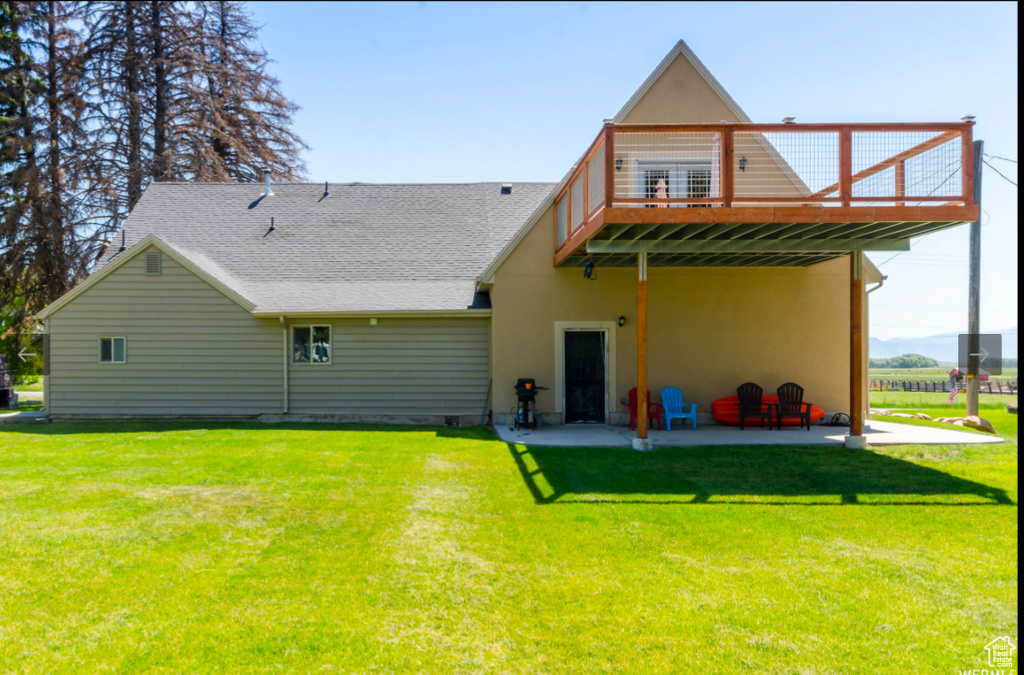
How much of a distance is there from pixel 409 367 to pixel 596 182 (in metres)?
5.64

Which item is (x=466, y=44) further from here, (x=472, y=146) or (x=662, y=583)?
(x=472, y=146)

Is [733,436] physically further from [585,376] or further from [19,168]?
[19,168]

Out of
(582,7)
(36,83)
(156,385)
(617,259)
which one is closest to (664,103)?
(617,259)

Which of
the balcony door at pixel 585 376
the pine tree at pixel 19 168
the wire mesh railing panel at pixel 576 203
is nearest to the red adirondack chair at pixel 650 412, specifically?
the balcony door at pixel 585 376

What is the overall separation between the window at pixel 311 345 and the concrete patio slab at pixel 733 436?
13.7 ft

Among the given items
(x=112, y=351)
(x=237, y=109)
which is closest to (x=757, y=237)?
(x=112, y=351)

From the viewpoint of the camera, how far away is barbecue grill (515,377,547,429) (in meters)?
11.6

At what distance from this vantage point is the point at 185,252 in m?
13.6

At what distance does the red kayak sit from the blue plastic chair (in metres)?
0.56

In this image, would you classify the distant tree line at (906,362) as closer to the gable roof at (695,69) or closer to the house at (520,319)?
the house at (520,319)

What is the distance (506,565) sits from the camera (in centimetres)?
487

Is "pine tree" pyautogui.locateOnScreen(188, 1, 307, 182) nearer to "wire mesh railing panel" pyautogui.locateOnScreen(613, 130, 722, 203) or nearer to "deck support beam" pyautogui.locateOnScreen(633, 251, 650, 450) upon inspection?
"wire mesh railing panel" pyautogui.locateOnScreen(613, 130, 722, 203)

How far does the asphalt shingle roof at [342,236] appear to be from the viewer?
13711 millimetres

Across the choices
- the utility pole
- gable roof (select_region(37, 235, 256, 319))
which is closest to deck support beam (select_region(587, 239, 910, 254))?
the utility pole
